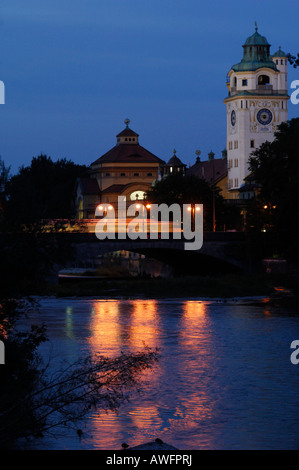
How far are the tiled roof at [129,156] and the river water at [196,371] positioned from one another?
10341 centimetres

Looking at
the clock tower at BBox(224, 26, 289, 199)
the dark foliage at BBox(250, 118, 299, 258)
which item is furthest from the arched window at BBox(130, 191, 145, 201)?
the dark foliage at BBox(250, 118, 299, 258)

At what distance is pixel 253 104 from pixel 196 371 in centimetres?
11621

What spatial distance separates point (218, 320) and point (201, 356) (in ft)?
40.7

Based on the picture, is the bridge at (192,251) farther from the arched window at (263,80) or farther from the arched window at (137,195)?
the arched window at (263,80)

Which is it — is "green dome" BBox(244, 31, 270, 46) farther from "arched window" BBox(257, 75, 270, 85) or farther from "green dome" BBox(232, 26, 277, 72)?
"arched window" BBox(257, 75, 270, 85)

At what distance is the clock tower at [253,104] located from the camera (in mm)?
143250

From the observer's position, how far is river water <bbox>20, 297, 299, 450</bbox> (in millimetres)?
22375

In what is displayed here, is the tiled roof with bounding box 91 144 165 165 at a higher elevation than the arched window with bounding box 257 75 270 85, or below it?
below

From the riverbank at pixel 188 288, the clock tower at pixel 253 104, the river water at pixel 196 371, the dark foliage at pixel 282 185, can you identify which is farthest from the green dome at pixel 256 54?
the river water at pixel 196 371

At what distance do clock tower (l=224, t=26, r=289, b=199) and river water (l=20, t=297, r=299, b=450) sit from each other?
90643 millimetres

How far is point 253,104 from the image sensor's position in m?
144

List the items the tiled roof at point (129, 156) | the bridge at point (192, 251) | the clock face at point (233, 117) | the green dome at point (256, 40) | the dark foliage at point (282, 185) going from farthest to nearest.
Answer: the tiled roof at point (129, 156) → the green dome at point (256, 40) → the clock face at point (233, 117) → the bridge at point (192, 251) → the dark foliage at point (282, 185)

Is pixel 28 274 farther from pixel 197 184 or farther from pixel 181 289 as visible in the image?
pixel 197 184

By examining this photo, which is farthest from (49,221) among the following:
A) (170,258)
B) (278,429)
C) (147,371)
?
(170,258)
